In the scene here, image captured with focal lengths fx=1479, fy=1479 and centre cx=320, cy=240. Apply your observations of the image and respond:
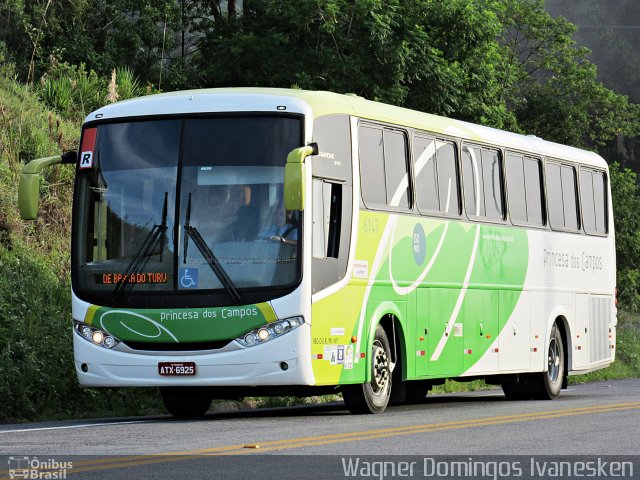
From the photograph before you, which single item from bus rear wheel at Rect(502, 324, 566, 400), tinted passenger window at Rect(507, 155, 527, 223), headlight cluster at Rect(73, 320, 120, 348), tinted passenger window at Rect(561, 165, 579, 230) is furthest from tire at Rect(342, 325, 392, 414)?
tinted passenger window at Rect(561, 165, 579, 230)

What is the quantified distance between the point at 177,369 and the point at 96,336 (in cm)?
108

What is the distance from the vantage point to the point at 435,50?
→ 30.9 meters

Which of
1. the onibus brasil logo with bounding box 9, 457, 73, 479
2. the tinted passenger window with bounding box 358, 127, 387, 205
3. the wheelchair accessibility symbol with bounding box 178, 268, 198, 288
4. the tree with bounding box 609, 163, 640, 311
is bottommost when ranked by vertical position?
the onibus brasil logo with bounding box 9, 457, 73, 479

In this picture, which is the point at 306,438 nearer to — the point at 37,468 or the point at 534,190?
the point at 37,468

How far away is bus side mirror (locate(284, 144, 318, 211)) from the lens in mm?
14672

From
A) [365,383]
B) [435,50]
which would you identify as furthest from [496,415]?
[435,50]

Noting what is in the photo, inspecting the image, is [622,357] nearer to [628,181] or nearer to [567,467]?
[628,181]

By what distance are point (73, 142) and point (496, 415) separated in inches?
494

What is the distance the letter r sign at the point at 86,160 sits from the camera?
16.1m

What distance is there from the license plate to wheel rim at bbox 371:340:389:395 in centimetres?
242

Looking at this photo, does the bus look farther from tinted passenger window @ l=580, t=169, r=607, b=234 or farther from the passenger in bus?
tinted passenger window @ l=580, t=169, r=607, b=234

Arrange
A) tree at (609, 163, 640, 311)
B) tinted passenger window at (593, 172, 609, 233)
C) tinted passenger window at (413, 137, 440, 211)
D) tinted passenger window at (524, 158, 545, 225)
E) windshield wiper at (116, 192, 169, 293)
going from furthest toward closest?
tree at (609, 163, 640, 311) < tinted passenger window at (593, 172, 609, 233) < tinted passenger window at (524, 158, 545, 225) < tinted passenger window at (413, 137, 440, 211) < windshield wiper at (116, 192, 169, 293)

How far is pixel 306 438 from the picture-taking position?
12.6 meters

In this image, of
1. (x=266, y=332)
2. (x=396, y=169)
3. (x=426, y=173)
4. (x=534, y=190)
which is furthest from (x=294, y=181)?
(x=534, y=190)
